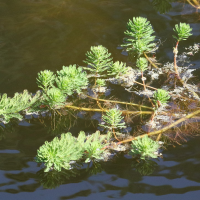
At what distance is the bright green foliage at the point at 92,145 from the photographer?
189cm

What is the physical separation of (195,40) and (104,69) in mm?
1049

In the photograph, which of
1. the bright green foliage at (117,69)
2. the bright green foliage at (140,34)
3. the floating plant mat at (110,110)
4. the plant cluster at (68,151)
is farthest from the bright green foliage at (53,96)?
the bright green foliage at (140,34)

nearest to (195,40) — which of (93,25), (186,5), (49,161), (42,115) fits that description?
(186,5)

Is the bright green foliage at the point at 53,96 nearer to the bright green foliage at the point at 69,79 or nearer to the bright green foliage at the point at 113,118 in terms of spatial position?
the bright green foliage at the point at 69,79

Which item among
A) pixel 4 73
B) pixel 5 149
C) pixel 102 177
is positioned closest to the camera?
pixel 102 177

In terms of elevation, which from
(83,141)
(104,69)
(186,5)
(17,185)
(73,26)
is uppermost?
(186,5)

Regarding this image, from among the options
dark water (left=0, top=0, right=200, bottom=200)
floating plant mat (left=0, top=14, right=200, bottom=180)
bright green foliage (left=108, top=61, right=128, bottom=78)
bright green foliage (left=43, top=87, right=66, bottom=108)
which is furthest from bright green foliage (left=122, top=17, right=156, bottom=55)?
bright green foliage (left=43, top=87, right=66, bottom=108)

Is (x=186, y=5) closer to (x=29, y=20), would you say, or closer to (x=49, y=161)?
(x=29, y=20)

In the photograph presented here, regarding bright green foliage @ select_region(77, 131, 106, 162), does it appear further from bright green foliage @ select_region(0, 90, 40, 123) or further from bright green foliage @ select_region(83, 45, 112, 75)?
bright green foliage @ select_region(83, 45, 112, 75)

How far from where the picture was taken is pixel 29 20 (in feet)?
10.8

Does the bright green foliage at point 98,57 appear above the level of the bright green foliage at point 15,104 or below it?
above

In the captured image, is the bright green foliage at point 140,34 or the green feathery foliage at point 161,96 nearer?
the green feathery foliage at point 161,96

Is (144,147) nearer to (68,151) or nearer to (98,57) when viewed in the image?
(68,151)

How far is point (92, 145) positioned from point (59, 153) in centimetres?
20
